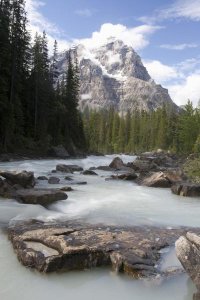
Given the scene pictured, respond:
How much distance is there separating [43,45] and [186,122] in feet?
105

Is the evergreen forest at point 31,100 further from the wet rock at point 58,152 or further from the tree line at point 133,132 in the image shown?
the tree line at point 133,132

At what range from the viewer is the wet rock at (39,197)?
1283cm

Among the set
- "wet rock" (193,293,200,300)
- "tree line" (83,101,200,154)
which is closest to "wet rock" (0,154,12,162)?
"wet rock" (193,293,200,300)

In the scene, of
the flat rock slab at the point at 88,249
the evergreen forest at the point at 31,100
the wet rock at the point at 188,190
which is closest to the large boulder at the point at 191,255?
the flat rock slab at the point at 88,249

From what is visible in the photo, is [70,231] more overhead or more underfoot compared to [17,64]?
more underfoot

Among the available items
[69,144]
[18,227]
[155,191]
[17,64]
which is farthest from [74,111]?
[18,227]

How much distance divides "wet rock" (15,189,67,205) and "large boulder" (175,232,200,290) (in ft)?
23.1

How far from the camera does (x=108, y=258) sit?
7.38 metres

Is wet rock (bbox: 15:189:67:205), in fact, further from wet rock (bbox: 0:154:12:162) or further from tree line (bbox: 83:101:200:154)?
tree line (bbox: 83:101:200:154)

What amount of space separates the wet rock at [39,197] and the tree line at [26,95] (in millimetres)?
21813

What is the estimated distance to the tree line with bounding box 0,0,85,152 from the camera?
3688 cm

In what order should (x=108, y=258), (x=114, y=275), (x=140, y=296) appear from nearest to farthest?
(x=140, y=296), (x=114, y=275), (x=108, y=258)

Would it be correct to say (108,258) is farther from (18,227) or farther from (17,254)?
(18,227)

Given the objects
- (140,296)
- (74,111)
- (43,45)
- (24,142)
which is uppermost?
(43,45)
